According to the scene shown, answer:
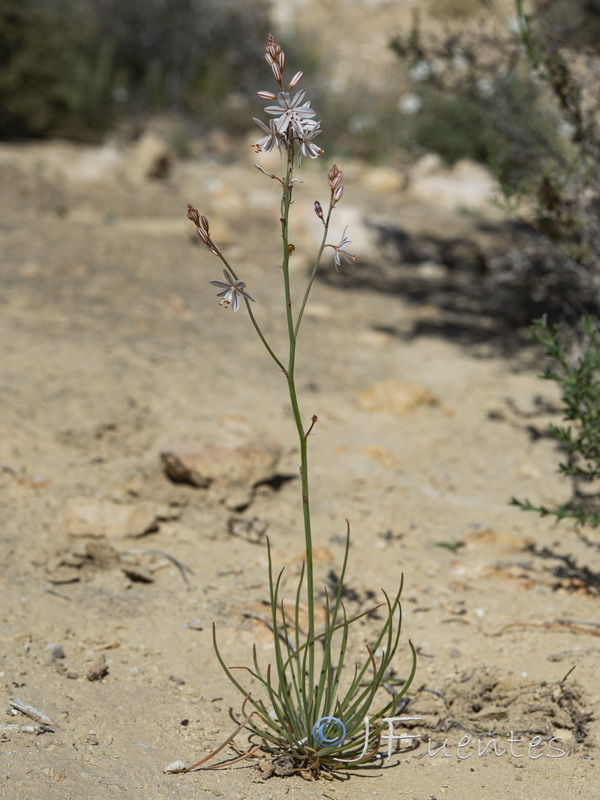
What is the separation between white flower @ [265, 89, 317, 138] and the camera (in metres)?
1.78

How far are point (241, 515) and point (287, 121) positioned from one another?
7.27ft

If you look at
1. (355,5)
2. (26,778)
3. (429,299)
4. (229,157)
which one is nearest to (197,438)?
(26,778)

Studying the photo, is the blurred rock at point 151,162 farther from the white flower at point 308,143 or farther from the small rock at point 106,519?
the white flower at point 308,143

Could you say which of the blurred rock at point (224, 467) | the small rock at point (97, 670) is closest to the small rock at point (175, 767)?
the small rock at point (97, 670)

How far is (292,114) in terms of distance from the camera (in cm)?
179

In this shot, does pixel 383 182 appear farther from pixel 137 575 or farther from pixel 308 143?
pixel 308 143

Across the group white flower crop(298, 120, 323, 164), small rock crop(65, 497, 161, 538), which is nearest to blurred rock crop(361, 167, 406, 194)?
small rock crop(65, 497, 161, 538)

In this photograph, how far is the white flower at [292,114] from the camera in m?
1.78

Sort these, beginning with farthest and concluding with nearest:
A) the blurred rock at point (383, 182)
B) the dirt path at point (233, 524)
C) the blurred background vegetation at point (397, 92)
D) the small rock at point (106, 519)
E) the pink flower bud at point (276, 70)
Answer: the blurred rock at point (383, 182)
the blurred background vegetation at point (397, 92)
the small rock at point (106, 519)
the dirt path at point (233, 524)
the pink flower bud at point (276, 70)

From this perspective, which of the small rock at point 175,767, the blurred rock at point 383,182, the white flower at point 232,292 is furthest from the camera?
the blurred rock at point 383,182

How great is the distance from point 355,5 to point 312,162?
12.3 m

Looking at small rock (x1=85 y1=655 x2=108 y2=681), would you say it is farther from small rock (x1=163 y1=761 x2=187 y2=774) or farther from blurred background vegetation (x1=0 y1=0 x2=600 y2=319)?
blurred background vegetation (x1=0 y1=0 x2=600 y2=319)

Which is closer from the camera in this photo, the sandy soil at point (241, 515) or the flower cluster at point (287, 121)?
the flower cluster at point (287, 121)

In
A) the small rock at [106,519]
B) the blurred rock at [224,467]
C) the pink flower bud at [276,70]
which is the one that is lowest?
the small rock at [106,519]
